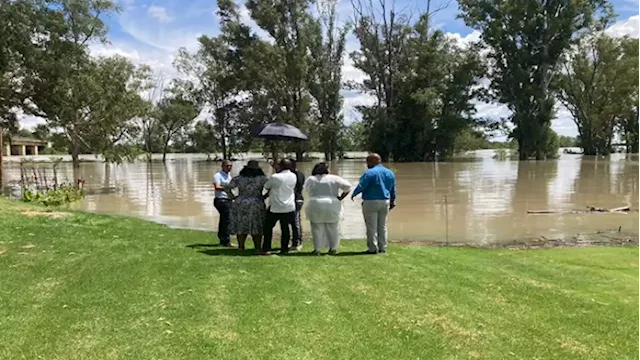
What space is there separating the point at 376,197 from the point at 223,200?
2677 mm

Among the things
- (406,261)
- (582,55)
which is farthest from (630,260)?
(582,55)

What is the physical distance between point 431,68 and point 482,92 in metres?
7.25

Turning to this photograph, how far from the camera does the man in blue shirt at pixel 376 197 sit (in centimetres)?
863

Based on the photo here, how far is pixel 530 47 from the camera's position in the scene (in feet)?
178

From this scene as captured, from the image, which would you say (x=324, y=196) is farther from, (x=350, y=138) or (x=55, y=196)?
(x=350, y=138)

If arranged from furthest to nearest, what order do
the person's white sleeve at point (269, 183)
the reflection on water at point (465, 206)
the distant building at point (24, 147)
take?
the distant building at point (24, 147)
the reflection on water at point (465, 206)
the person's white sleeve at point (269, 183)

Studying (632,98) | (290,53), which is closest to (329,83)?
(290,53)

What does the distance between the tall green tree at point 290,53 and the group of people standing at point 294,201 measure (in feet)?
157

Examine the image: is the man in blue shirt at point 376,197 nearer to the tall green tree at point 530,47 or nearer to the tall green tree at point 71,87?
the tall green tree at point 71,87

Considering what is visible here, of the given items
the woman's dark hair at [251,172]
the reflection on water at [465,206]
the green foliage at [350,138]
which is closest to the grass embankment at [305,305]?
the woman's dark hair at [251,172]

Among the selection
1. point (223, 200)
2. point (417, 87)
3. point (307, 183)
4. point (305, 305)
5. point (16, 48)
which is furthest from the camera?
point (417, 87)

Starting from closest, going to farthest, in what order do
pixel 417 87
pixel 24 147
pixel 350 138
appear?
pixel 417 87, pixel 350 138, pixel 24 147

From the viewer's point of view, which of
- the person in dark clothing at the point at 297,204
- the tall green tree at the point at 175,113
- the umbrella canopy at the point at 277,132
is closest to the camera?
the person in dark clothing at the point at 297,204

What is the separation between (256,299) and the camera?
5750 mm
